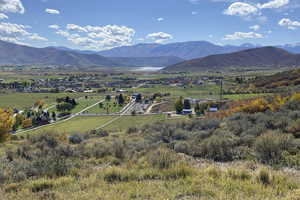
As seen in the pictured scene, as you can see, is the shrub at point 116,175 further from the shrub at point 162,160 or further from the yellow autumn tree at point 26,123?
the yellow autumn tree at point 26,123

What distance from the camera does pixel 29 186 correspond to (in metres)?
6.34

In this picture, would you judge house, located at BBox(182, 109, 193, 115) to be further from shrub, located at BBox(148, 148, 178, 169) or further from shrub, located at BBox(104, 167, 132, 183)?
shrub, located at BBox(104, 167, 132, 183)

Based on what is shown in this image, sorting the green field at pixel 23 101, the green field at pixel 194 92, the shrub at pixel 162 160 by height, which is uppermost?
the shrub at pixel 162 160

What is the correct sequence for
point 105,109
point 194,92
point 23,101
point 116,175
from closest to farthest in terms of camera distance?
point 116,175 < point 105,109 < point 23,101 < point 194,92

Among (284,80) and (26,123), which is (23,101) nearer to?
(26,123)

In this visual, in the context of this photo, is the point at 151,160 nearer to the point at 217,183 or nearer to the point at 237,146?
the point at 217,183

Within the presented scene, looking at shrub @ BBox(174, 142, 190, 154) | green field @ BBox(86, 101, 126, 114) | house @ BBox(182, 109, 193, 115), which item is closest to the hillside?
house @ BBox(182, 109, 193, 115)

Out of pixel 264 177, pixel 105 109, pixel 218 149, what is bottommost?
pixel 105 109

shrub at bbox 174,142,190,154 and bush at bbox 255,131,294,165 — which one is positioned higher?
bush at bbox 255,131,294,165

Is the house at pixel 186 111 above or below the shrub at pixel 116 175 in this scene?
below

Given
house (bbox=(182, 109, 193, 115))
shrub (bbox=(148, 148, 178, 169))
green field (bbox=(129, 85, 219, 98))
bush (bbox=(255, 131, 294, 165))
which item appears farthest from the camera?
green field (bbox=(129, 85, 219, 98))

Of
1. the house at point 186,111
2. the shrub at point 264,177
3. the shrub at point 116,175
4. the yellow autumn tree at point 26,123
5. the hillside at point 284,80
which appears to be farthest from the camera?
the house at point 186,111

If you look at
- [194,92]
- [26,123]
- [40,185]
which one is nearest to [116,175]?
[40,185]

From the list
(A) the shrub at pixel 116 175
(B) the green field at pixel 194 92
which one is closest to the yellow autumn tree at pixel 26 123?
(B) the green field at pixel 194 92
